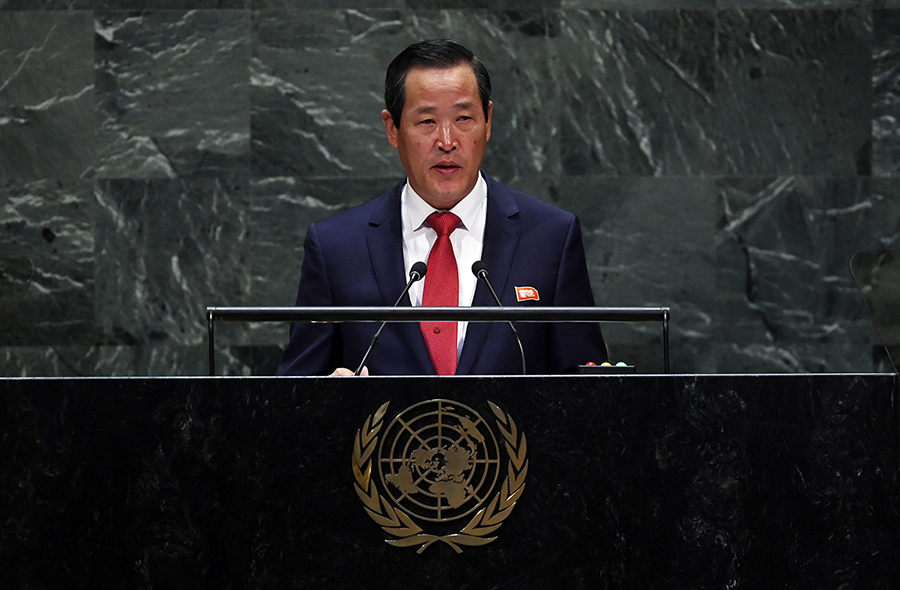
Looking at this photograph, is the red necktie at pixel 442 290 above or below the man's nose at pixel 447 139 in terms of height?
below

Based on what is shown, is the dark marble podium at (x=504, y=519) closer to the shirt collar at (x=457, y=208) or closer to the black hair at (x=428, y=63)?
the shirt collar at (x=457, y=208)

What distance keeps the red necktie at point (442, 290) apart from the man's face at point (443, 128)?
0.08 metres

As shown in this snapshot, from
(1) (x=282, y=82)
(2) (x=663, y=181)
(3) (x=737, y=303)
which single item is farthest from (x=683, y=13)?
(1) (x=282, y=82)

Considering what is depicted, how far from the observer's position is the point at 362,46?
4676 millimetres

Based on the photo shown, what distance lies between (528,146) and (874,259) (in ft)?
8.35

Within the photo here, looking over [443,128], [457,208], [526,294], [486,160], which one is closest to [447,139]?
[443,128]

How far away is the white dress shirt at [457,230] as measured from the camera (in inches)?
112

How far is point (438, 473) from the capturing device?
1959mm

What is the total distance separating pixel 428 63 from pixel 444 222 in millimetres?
421

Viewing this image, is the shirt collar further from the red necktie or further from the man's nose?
the man's nose

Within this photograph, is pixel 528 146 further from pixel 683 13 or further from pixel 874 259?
pixel 874 259

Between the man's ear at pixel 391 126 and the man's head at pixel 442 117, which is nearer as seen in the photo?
the man's head at pixel 442 117

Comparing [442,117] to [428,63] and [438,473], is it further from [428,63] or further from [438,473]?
[438,473]

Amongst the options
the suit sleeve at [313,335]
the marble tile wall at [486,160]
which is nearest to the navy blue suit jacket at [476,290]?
the suit sleeve at [313,335]
